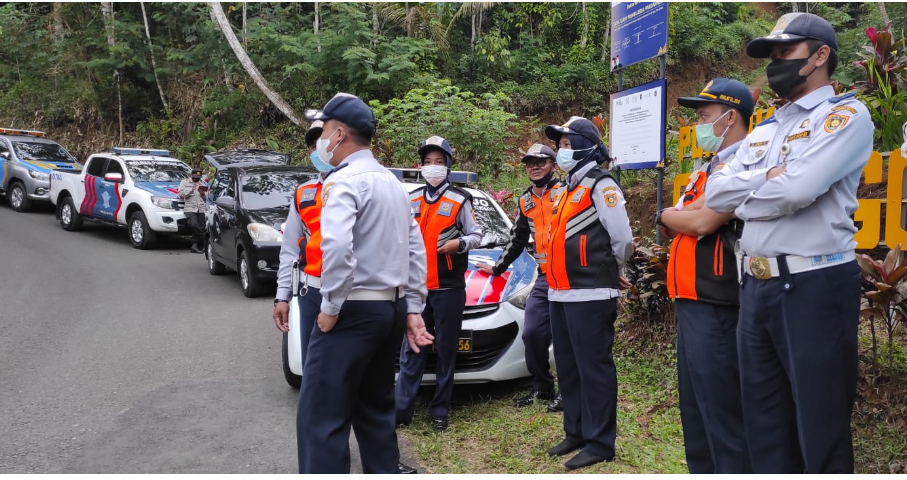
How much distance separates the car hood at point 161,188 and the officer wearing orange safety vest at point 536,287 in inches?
385

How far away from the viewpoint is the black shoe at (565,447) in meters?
4.38

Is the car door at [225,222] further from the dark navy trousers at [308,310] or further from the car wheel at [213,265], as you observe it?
the dark navy trousers at [308,310]

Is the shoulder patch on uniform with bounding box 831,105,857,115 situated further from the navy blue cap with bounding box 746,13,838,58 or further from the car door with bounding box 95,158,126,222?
the car door with bounding box 95,158,126,222

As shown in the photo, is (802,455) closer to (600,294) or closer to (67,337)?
(600,294)

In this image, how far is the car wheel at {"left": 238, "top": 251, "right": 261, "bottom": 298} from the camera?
938cm

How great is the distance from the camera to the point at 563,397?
4.54 meters

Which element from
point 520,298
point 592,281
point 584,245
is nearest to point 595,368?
point 592,281

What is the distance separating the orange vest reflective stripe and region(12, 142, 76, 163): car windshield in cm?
1589

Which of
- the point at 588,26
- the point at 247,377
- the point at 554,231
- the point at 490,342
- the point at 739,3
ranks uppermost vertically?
the point at 739,3

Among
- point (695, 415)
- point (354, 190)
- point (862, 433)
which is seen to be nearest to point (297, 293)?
point (354, 190)

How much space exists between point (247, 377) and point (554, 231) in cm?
328

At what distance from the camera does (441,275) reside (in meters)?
4.97

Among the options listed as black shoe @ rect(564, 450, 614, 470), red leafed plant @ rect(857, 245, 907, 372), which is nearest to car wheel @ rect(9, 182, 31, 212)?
black shoe @ rect(564, 450, 614, 470)

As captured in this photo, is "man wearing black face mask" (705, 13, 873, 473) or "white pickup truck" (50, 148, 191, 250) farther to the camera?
"white pickup truck" (50, 148, 191, 250)
